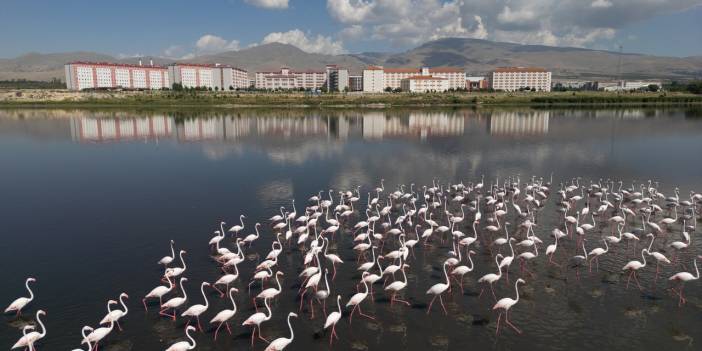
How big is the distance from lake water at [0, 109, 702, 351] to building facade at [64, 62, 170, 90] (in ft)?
417

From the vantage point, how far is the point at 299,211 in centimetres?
2341

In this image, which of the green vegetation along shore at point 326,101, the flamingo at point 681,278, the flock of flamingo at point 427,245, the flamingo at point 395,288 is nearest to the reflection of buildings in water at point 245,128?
the flock of flamingo at point 427,245

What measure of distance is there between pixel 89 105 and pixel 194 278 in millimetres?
112740

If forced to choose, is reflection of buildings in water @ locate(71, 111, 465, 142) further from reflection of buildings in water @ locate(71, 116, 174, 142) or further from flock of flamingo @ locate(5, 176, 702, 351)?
flock of flamingo @ locate(5, 176, 702, 351)

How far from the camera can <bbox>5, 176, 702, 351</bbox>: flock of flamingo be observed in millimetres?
13000

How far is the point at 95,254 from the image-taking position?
18.0 meters

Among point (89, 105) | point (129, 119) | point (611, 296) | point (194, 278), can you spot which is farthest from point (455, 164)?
point (89, 105)

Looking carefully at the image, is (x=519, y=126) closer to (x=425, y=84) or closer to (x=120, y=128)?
(x=120, y=128)

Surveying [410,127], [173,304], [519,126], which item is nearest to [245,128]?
[410,127]

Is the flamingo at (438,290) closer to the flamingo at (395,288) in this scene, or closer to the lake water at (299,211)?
the lake water at (299,211)

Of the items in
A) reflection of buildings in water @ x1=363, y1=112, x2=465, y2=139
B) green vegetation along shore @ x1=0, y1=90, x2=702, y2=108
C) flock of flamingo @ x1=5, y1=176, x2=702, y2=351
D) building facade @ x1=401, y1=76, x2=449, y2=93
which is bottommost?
flock of flamingo @ x1=5, y1=176, x2=702, y2=351

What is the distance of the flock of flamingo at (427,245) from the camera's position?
42.7ft

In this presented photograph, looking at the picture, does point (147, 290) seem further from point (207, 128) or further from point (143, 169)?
point (207, 128)

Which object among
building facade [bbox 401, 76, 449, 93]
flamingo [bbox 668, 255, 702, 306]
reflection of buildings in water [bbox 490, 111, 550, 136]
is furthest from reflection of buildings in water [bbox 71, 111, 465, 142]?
building facade [bbox 401, 76, 449, 93]
